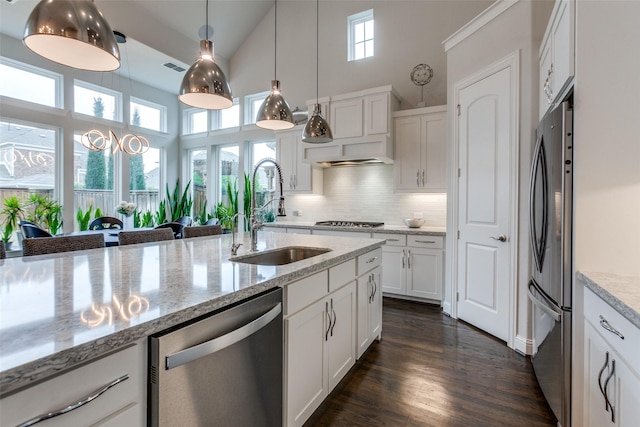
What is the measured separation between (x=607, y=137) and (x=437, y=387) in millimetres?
1787

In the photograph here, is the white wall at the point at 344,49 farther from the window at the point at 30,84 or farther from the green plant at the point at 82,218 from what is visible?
the green plant at the point at 82,218

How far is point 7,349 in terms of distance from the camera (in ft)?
2.21

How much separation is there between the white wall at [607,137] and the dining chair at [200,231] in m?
2.90

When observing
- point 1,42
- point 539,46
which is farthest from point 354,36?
point 1,42

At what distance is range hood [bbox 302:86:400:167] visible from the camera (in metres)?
4.11

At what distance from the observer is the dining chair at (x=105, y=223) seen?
A: 4.55 metres

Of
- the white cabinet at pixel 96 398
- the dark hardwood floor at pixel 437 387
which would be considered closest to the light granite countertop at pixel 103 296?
the white cabinet at pixel 96 398

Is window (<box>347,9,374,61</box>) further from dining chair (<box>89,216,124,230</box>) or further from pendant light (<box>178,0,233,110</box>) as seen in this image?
dining chair (<box>89,216,124,230</box>)

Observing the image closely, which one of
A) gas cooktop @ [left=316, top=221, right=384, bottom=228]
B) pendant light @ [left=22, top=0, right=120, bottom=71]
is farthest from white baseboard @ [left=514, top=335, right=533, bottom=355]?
pendant light @ [left=22, top=0, right=120, bottom=71]

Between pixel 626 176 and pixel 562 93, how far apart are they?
602 millimetres

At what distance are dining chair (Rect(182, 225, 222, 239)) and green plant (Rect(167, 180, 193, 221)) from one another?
3765 millimetres

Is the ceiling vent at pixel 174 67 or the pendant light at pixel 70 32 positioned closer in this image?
the pendant light at pixel 70 32

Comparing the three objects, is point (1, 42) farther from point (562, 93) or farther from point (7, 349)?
point (562, 93)

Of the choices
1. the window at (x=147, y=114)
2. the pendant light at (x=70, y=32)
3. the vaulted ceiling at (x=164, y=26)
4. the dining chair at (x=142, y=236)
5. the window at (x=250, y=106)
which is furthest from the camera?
the window at (x=250, y=106)
